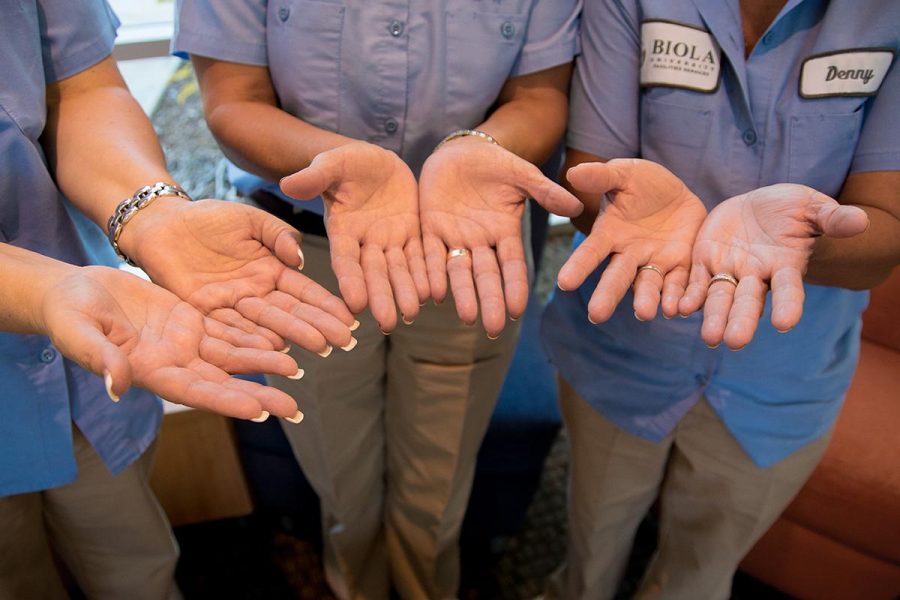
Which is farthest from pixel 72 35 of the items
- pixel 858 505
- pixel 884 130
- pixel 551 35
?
pixel 858 505

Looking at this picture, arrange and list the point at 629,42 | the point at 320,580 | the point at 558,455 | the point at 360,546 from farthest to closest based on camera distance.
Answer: the point at 558,455, the point at 320,580, the point at 360,546, the point at 629,42

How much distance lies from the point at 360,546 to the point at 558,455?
61 cm

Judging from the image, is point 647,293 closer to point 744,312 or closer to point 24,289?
point 744,312

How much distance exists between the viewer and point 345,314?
83cm

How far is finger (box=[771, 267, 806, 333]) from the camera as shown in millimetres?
747

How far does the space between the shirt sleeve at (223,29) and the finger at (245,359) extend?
1.37 ft

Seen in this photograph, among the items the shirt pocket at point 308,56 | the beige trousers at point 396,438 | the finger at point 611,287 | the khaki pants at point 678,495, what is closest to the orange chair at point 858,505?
the khaki pants at point 678,495

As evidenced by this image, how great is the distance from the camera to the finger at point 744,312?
2.49ft

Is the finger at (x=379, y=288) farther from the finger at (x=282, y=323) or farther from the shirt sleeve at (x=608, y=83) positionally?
the shirt sleeve at (x=608, y=83)

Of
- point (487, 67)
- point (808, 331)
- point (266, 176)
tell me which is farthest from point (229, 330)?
point (808, 331)

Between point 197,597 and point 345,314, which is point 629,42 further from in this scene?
point 197,597

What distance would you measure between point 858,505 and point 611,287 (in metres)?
0.82

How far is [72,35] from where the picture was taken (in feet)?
2.93

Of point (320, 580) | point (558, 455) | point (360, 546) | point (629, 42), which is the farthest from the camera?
point (558, 455)
